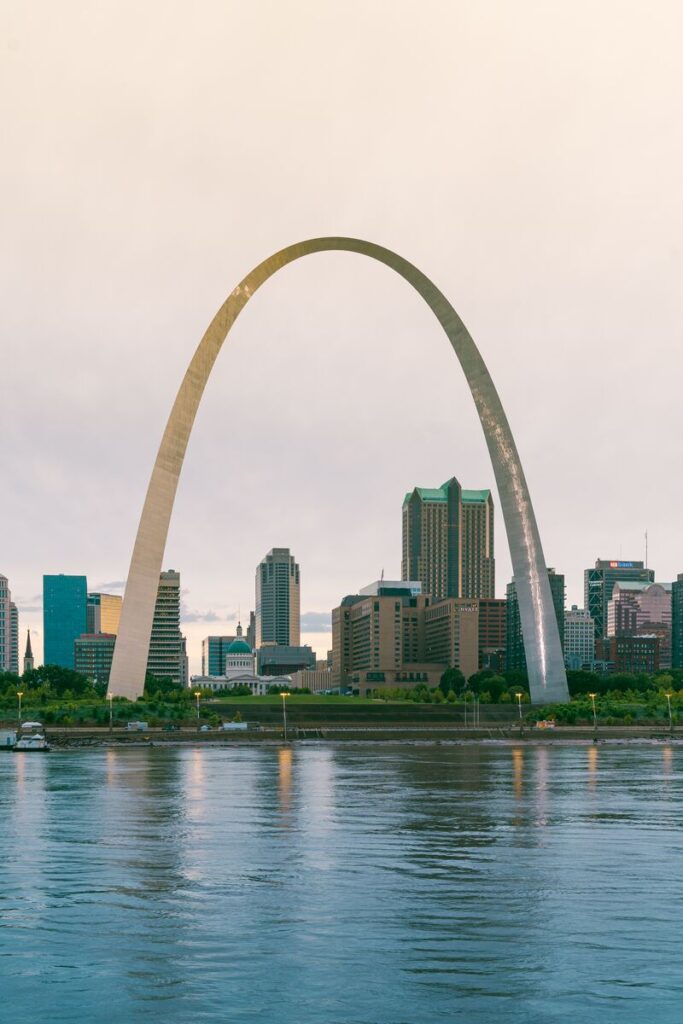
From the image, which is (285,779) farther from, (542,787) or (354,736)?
(354,736)

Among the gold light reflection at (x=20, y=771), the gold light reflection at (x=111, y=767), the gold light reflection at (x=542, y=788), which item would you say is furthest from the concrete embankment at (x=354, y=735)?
the gold light reflection at (x=542, y=788)

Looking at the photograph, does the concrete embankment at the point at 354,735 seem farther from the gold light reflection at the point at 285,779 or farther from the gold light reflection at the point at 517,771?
the gold light reflection at the point at 517,771

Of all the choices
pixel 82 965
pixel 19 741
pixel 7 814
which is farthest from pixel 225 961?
pixel 19 741

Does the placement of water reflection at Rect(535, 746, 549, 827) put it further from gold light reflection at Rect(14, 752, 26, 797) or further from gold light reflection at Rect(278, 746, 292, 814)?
gold light reflection at Rect(14, 752, 26, 797)

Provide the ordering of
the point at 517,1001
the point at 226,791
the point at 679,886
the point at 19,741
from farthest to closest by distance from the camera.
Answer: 1. the point at 19,741
2. the point at 226,791
3. the point at 679,886
4. the point at 517,1001

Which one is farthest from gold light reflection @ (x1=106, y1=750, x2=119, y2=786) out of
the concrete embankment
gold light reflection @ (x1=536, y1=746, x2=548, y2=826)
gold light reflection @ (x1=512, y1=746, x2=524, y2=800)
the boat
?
gold light reflection @ (x1=536, y1=746, x2=548, y2=826)

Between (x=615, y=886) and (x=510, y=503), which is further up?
(x=510, y=503)

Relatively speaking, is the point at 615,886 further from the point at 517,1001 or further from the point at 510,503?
the point at 510,503
